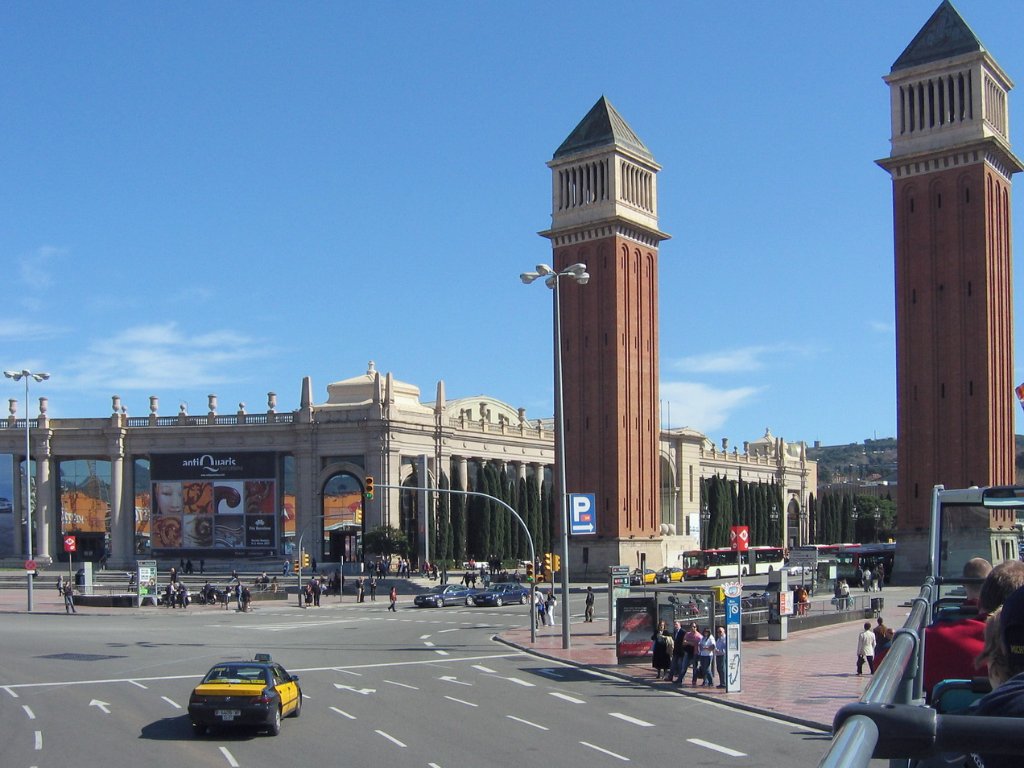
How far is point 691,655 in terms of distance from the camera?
28.6 m

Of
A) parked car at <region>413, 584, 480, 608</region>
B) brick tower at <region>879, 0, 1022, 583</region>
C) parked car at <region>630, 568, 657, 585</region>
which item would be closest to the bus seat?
parked car at <region>413, 584, 480, 608</region>

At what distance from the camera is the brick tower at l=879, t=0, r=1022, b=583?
7125cm

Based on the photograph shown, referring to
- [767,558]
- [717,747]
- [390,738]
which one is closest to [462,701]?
[390,738]

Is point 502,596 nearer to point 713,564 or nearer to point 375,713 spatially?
point 713,564

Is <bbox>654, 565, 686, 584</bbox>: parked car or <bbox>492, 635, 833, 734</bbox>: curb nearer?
<bbox>492, 635, 833, 734</bbox>: curb

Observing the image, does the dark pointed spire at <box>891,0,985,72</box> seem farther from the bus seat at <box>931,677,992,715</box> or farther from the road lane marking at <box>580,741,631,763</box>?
the bus seat at <box>931,677,992,715</box>

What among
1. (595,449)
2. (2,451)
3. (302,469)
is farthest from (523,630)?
(2,451)

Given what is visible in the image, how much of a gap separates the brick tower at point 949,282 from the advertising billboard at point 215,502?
44981 mm

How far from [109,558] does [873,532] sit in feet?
305

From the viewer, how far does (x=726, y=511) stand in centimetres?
11038

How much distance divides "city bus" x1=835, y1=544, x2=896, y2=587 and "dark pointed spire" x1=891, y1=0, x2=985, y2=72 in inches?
1215

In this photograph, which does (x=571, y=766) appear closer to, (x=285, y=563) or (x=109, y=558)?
(x=285, y=563)

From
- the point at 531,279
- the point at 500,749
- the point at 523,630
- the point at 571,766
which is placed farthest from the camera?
the point at 523,630

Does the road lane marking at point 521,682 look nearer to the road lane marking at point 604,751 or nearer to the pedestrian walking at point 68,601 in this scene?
the road lane marking at point 604,751
